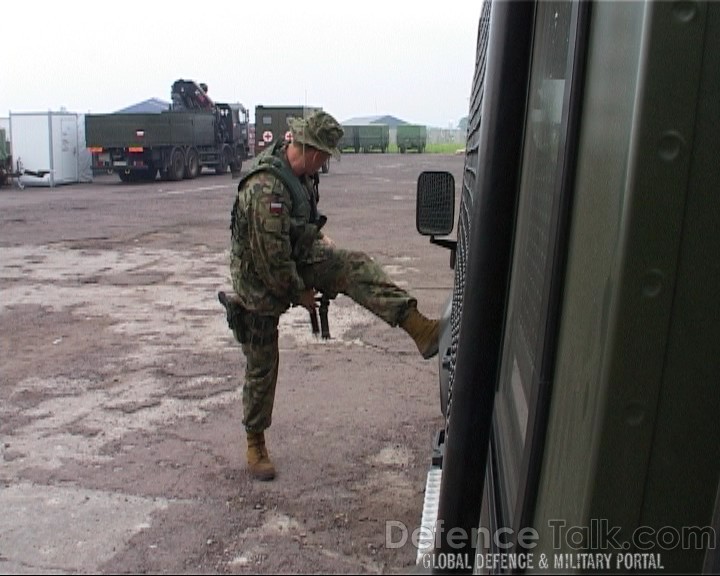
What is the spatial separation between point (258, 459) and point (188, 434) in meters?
0.74

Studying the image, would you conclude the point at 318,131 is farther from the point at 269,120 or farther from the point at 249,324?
the point at 269,120

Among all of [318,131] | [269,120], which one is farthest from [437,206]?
[269,120]

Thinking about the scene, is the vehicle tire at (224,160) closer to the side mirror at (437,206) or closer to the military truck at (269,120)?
the military truck at (269,120)

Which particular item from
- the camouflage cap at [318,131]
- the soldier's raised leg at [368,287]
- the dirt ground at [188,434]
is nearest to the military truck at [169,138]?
the dirt ground at [188,434]

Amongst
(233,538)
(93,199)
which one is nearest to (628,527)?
(233,538)

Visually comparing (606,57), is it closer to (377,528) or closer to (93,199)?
(377,528)

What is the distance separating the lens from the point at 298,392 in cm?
559

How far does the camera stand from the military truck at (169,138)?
980 inches

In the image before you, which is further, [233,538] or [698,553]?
[233,538]

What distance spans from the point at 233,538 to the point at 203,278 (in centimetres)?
645

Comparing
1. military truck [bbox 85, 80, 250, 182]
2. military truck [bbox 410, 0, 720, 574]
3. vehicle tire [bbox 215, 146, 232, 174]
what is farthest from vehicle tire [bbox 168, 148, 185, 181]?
military truck [bbox 410, 0, 720, 574]

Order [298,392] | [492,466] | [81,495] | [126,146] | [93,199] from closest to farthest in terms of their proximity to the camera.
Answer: [492,466]
[81,495]
[298,392]
[93,199]
[126,146]

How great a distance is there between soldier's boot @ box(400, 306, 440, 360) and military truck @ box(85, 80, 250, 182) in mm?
22103

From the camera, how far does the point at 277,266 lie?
12.6ft
